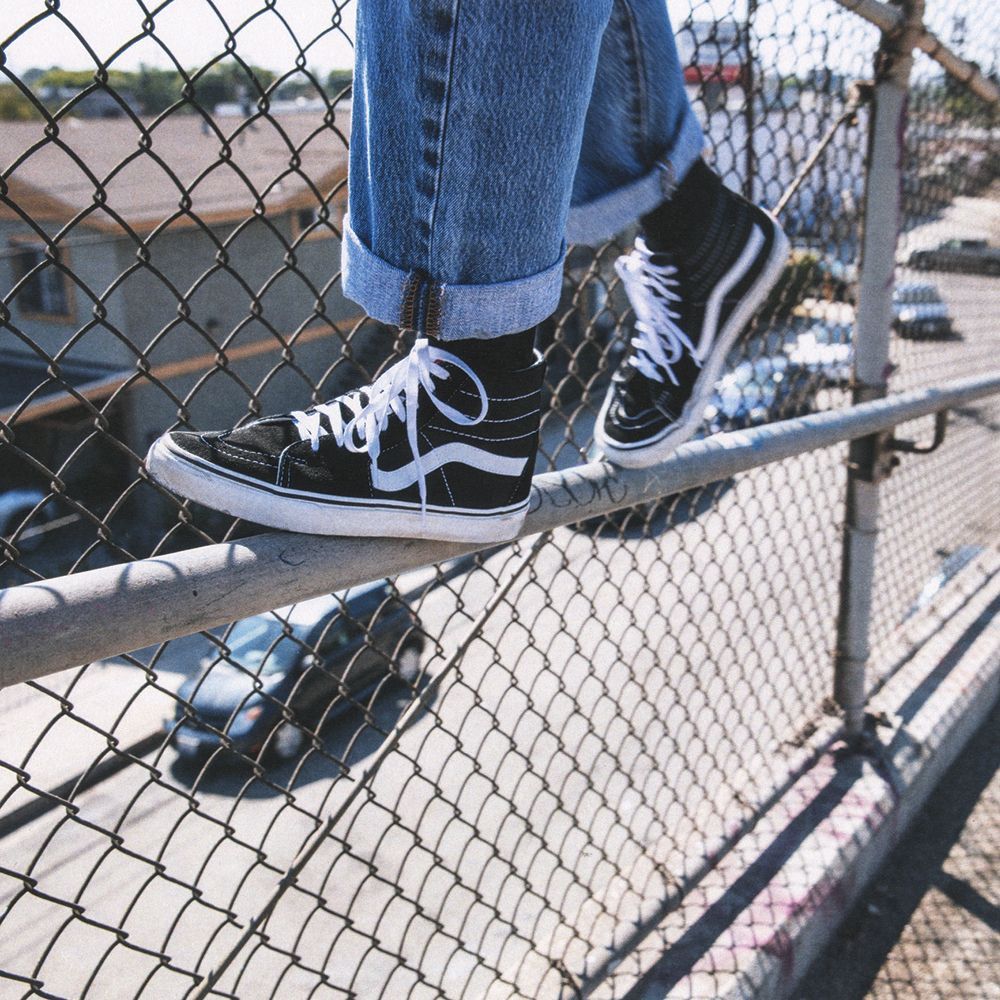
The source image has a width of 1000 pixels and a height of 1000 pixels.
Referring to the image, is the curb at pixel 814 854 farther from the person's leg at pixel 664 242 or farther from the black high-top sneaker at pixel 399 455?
the black high-top sneaker at pixel 399 455

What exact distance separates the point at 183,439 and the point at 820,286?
10.3 ft

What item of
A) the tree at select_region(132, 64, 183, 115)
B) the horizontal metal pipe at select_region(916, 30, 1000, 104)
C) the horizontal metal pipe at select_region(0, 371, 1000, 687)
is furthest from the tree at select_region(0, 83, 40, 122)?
the horizontal metal pipe at select_region(0, 371, 1000, 687)

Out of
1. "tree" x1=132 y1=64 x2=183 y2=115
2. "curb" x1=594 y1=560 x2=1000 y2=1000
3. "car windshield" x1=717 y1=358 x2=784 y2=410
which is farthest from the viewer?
"tree" x1=132 y1=64 x2=183 y2=115

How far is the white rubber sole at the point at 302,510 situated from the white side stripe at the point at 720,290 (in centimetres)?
57

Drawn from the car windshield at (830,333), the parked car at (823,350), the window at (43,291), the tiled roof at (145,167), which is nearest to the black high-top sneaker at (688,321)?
the parked car at (823,350)

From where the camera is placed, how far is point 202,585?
1030 mm

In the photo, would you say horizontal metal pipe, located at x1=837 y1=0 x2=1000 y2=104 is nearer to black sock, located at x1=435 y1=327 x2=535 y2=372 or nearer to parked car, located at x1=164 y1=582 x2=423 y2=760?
black sock, located at x1=435 y1=327 x2=535 y2=372

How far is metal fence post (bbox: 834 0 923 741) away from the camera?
254cm

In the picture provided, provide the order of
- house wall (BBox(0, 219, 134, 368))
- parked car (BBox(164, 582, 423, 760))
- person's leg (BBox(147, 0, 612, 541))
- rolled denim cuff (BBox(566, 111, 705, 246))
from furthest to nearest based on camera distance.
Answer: house wall (BBox(0, 219, 134, 368)) < parked car (BBox(164, 582, 423, 760)) < rolled denim cuff (BBox(566, 111, 705, 246)) < person's leg (BBox(147, 0, 612, 541))

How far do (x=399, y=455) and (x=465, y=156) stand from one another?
1.18ft

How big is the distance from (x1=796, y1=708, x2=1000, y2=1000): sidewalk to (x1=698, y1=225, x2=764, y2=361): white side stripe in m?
1.72

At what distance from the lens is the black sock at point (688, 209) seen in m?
1.57

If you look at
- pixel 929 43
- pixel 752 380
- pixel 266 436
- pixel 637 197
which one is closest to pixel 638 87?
pixel 637 197

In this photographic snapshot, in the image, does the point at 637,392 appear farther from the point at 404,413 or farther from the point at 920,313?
the point at 920,313
